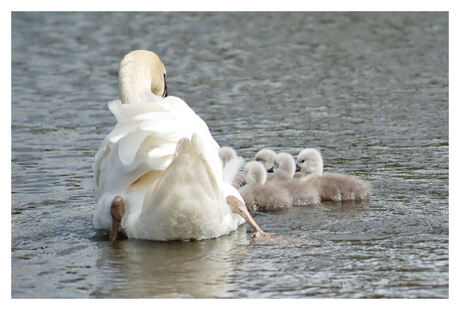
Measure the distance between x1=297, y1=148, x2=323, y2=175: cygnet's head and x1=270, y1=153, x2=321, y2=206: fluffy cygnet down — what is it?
0.46 ft

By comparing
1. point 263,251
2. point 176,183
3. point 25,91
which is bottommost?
point 263,251

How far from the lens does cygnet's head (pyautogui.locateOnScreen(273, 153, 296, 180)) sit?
8.65 meters

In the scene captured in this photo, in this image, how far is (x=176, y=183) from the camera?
6320mm

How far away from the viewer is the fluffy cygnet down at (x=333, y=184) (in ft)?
27.3

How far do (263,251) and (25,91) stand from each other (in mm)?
8028

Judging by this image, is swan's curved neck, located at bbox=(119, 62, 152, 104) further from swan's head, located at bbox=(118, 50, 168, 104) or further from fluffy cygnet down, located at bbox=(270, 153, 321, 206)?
fluffy cygnet down, located at bbox=(270, 153, 321, 206)

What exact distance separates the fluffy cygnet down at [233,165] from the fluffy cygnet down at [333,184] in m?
0.65

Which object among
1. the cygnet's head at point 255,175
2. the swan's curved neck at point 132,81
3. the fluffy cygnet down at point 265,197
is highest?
the swan's curved neck at point 132,81

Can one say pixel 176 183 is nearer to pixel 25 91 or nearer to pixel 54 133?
pixel 54 133

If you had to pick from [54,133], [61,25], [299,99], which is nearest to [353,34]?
[299,99]

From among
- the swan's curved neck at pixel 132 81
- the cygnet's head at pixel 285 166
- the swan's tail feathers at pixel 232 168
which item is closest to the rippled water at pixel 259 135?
the swan's tail feathers at pixel 232 168

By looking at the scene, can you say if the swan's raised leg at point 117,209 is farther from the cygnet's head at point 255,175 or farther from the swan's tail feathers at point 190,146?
the cygnet's head at point 255,175

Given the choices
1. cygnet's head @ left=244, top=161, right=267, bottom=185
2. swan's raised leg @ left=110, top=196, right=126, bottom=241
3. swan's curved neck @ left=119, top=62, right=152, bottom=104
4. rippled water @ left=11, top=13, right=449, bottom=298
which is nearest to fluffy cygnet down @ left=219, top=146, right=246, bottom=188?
cygnet's head @ left=244, top=161, right=267, bottom=185

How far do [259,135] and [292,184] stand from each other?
8.29 ft
